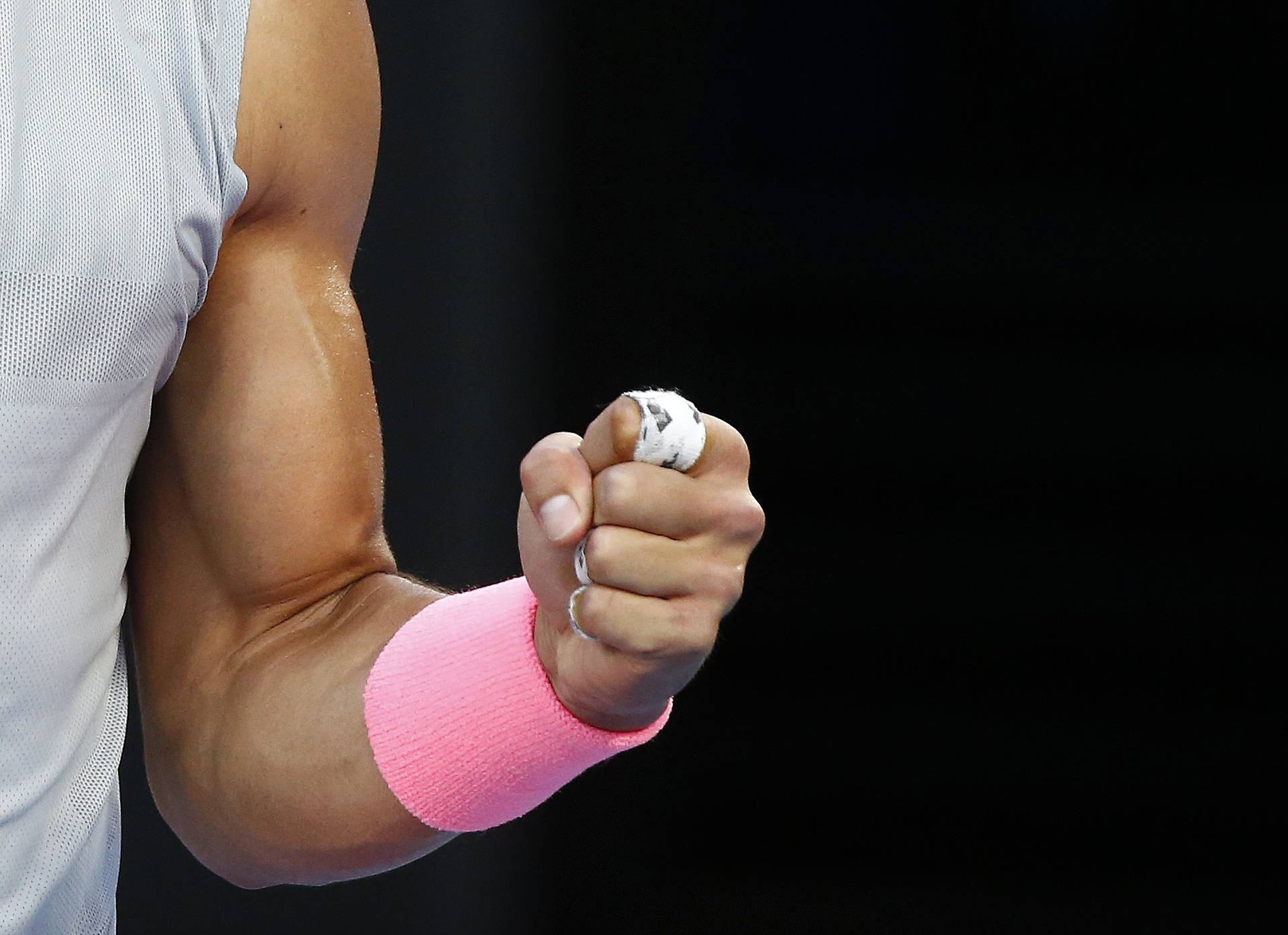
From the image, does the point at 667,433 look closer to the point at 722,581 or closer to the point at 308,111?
the point at 722,581

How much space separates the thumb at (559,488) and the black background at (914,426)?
1.27 meters

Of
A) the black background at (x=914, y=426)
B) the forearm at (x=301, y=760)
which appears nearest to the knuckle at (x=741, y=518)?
the forearm at (x=301, y=760)

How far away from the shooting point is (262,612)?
0.77 meters

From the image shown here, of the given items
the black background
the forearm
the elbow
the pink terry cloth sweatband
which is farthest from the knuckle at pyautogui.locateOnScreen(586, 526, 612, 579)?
the black background

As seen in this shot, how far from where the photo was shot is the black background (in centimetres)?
184

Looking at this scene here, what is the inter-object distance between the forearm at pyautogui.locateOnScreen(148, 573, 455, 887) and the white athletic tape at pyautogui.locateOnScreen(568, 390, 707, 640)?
0.76 ft

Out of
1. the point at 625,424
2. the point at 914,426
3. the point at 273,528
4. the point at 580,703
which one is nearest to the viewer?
the point at 625,424

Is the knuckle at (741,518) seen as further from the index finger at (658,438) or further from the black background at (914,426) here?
the black background at (914,426)

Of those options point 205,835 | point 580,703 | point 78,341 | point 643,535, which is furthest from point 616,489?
point 205,835

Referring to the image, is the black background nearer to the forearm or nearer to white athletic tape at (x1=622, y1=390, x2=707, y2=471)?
the forearm

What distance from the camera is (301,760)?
0.72 meters

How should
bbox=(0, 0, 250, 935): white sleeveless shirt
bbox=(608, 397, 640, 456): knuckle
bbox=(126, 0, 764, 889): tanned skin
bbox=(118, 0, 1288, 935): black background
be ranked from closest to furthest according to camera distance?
bbox=(608, 397, 640, 456): knuckle < bbox=(0, 0, 250, 935): white sleeveless shirt < bbox=(126, 0, 764, 889): tanned skin < bbox=(118, 0, 1288, 935): black background

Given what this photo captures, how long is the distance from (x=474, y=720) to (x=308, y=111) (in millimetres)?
336

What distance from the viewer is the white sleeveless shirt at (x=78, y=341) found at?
0.63 metres
